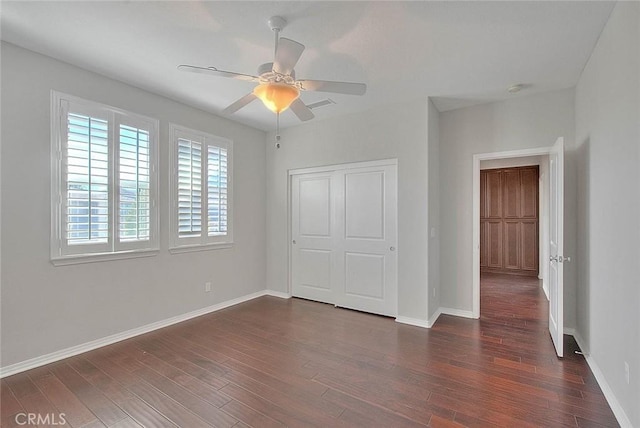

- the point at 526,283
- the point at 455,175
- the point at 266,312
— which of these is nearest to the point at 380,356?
the point at 266,312

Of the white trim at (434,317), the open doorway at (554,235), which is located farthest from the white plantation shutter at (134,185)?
the open doorway at (554,235)

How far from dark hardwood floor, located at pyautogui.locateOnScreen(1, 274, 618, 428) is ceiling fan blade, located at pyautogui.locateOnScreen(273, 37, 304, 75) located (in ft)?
7.63

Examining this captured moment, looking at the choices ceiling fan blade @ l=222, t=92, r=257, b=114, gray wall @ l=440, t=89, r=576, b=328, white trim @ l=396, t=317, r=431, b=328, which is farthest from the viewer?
white trim @ l=396, t=317, r=431, b=328

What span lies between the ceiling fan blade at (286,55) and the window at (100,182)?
2.18m

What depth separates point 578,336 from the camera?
3.16 meters

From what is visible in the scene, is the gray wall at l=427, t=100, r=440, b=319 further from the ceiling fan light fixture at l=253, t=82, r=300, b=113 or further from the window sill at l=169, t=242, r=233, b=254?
the window sill at l=169, t=242, r=233, b=254

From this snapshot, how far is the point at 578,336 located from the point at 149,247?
4772 mm

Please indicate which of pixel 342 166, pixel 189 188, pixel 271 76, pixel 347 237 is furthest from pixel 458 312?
pixel 189 188

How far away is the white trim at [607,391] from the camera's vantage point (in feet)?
6.18

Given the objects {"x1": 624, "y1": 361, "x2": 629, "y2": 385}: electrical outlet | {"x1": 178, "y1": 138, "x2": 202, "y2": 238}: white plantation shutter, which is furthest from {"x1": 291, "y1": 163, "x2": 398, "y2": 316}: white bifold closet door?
{"x1": 624, "y1": 361, "x2": 629, "y2": 385}: electrical outlet

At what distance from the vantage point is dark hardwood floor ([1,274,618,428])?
201 centimetres

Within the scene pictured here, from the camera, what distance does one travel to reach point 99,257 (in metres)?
3.05

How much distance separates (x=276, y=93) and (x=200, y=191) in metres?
2.35

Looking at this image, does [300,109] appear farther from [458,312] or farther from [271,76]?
[458,312]
